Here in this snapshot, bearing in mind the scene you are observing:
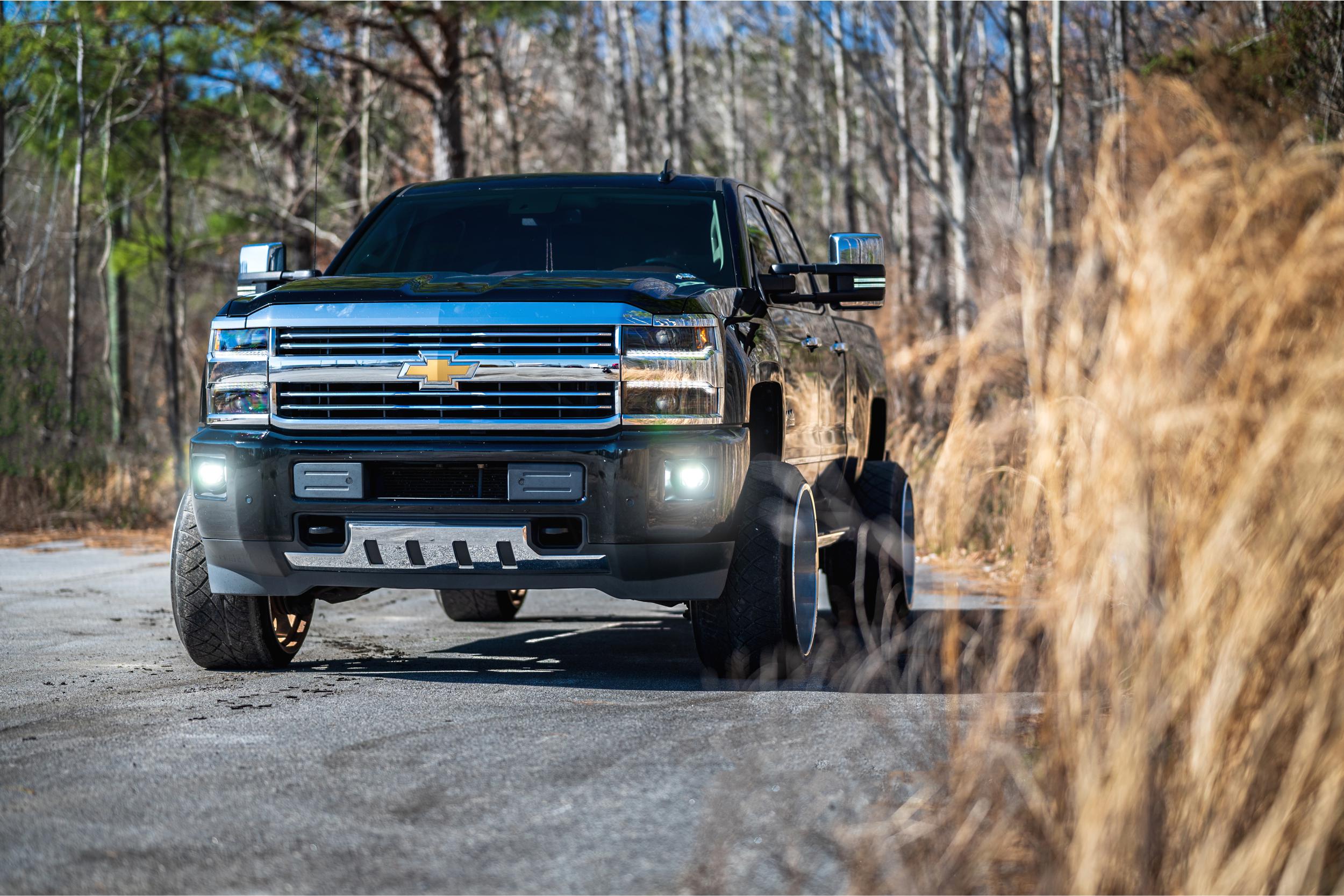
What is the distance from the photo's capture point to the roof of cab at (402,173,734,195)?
23.2 ft

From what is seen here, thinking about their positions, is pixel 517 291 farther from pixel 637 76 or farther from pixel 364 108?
pixel 637 76

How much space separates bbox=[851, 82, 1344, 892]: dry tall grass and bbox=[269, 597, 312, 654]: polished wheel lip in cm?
354

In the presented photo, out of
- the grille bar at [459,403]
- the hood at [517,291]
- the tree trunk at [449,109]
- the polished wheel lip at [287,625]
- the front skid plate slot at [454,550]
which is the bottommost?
the polished wheel lip at [287,625]

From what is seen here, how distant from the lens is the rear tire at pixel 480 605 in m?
8.28

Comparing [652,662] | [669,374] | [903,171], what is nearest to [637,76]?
[903,171]

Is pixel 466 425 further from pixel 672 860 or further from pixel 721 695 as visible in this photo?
pixel 672 860

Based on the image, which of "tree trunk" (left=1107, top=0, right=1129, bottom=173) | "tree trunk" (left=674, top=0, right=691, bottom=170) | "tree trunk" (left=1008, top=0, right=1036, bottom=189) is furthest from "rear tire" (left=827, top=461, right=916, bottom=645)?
"tree trunk" (left=674, top=0, right=691, bottom=170)

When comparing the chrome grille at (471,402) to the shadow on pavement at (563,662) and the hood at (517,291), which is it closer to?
A: the hood at (517,291)

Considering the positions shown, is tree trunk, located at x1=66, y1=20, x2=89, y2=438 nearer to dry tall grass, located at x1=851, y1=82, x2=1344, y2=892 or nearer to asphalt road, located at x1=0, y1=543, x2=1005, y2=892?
asphalt road, located at x1=0, y1=543, x2=1005, y2=892

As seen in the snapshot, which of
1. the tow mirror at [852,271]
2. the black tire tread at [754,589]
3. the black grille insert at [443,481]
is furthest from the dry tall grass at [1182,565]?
the tow mirror at [852,271]

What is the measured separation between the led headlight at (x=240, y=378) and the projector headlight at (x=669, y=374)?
1407mm

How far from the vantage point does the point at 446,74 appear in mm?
A: 18703

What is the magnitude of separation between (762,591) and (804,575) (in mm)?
A: 344

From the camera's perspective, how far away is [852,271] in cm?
652
